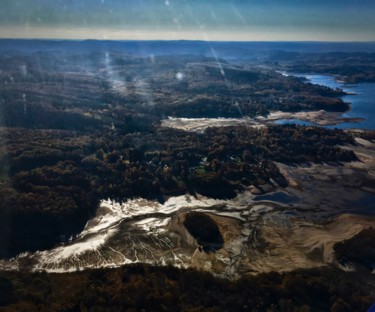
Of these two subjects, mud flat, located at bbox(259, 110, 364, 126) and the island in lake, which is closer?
the island in lake

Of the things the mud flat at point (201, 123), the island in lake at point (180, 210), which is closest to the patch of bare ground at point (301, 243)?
the island in lake at point (180, 210)

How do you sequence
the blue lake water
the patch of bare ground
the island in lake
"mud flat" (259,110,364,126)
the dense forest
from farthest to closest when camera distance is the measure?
"mud flat" (259,110,364,126) → the blue lake water → the dense forest → the patch of bare ground → the island in lake

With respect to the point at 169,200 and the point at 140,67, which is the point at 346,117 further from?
the point at 140,67

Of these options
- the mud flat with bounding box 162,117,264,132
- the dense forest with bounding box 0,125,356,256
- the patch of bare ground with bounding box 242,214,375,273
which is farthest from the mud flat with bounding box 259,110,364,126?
the patch of bare ground with bounding box 242,214,375,273

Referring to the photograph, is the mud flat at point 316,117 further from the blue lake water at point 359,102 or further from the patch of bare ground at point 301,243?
the patch of bare ground at point 301,243

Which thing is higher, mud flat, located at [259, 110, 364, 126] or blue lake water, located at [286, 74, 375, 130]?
blue lake water, located at [286, 74, 375, 130]

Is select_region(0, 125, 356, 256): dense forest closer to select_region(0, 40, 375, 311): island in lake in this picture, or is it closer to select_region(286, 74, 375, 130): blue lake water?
select_region(0, 40, 375, 311): island in lake

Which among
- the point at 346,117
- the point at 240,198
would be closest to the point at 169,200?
the point at 240,198

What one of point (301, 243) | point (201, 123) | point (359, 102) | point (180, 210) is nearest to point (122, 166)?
point (180, 210)

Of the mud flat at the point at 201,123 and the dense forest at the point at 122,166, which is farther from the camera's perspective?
the mud flat at the point at 201,123
